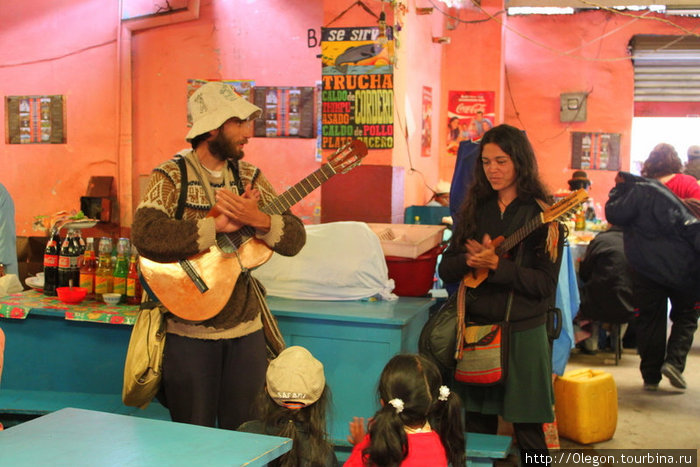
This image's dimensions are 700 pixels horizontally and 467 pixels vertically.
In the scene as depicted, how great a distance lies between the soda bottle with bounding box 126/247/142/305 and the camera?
4.04 meters

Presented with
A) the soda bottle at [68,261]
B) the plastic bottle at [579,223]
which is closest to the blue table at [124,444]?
the soda bottle at [68,261]

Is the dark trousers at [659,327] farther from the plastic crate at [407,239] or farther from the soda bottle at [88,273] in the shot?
the soda bottle at [88,273]

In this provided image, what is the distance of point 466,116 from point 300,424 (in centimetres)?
656

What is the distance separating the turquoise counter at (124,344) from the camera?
12.3 ft

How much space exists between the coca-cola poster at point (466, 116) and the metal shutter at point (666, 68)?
2.45m

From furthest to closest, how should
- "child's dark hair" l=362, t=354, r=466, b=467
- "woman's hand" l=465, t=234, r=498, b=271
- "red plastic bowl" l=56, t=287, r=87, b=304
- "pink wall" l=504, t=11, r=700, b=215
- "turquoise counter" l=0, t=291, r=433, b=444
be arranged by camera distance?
"pink wall" l=504, t=11, r=700, b=215
"red plastic bowl" l=56, t=287, r=87, b=304
"turquoise counter" l=0, t=291, r=433, b=444
"woman's hand" l=465, t=234, r=498, b=271
"child's dark hair" l=362, t=354, r=466, b=467

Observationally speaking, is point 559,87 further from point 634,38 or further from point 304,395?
point 304,395

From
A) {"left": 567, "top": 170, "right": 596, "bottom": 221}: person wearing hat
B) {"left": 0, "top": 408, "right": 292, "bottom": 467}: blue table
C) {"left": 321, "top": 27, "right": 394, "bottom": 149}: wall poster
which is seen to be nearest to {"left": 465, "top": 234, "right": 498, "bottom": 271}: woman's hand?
{"left": 0, "top": 408, "right": 292, "bottom": 467}: blue table

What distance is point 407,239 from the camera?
461 centimetres

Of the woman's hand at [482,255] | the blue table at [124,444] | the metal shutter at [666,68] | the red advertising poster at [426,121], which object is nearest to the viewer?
the blue table at [124,444]

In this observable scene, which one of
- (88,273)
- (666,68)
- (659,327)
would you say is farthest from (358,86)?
(666,68)

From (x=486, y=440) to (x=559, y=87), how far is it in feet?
24.5

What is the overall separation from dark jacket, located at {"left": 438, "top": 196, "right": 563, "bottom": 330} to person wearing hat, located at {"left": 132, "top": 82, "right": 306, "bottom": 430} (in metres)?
0.83

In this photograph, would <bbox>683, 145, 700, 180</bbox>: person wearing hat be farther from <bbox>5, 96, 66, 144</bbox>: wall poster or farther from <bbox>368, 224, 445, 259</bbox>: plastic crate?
<bbox>5, 96, 66, 144</bbox>: wall poster
